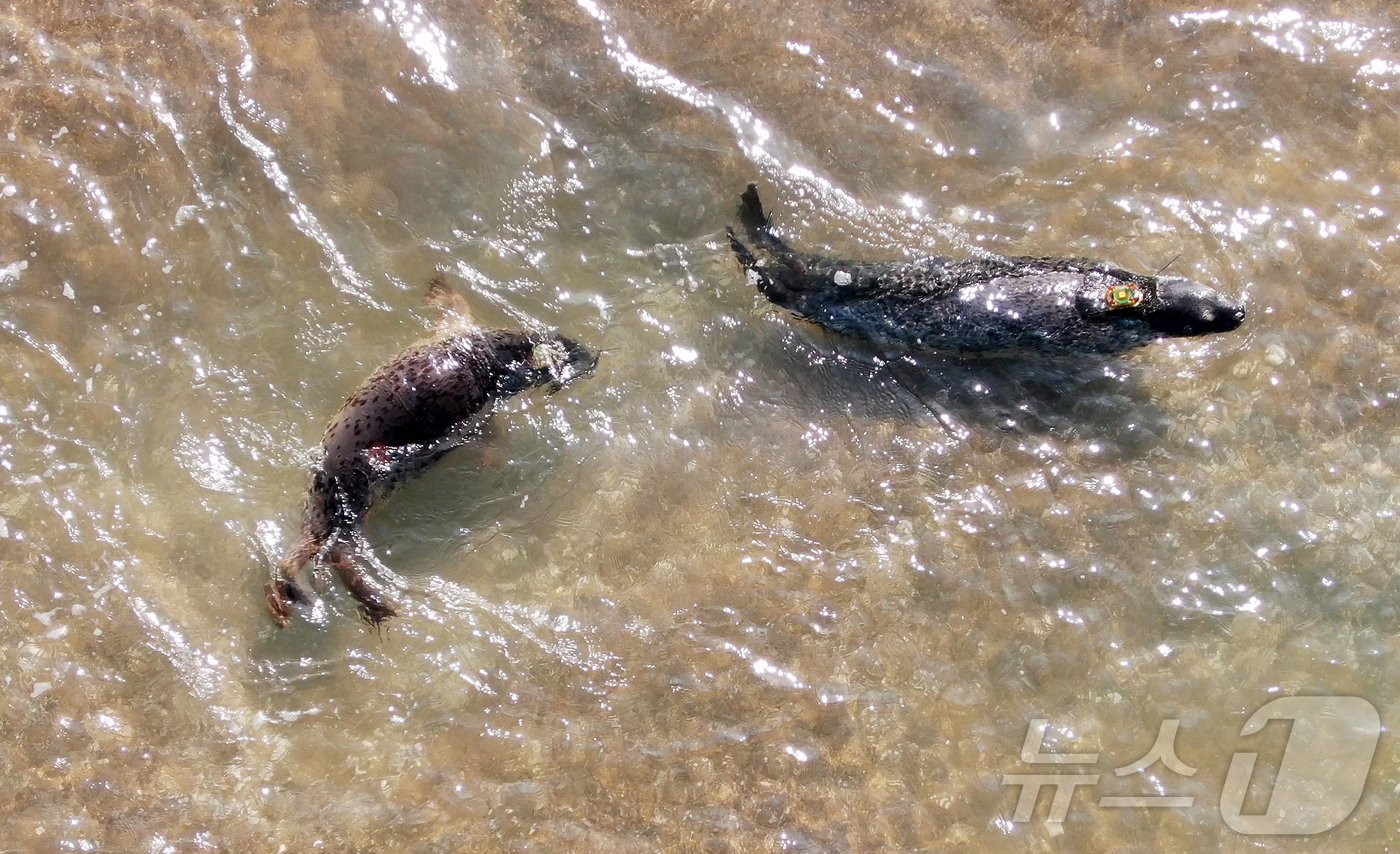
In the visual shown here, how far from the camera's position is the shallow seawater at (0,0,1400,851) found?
5008mm

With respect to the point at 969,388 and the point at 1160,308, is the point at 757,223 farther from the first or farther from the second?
the point at 1160,308

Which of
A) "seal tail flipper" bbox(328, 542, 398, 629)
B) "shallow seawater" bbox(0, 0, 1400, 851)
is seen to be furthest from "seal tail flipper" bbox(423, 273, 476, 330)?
"seal tail flipper" bbox(328, 542, 398, 629)

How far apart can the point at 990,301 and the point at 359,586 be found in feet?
13.6

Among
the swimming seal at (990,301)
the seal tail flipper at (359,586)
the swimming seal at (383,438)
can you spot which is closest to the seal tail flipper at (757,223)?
the swimming seal at (990,301)

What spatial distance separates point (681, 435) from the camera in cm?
581

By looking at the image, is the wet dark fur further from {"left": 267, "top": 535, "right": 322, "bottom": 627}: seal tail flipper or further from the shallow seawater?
the shallow seawater

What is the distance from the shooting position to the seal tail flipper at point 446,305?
5.72 metres

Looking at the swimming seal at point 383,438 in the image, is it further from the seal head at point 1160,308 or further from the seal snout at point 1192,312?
the seal snout at point 1192,312

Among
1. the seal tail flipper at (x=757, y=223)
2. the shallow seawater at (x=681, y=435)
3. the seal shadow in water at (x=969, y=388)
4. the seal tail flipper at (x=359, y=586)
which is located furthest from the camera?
the seal tail flipper at (x=757, y=223)

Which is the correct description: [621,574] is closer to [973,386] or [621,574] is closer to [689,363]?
[689,363]

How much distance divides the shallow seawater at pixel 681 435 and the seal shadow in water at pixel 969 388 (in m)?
0.03

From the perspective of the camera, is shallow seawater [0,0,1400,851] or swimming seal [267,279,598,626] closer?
shallow seawater [0,0,1400,851]

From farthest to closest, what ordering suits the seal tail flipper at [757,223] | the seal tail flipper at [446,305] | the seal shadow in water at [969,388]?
the seal tail flipper at [757,223] → the seal shadow in water at [969,388] → the seal tail flipper at [446,305]

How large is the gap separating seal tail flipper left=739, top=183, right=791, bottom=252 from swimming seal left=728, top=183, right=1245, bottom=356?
0.04 ft
